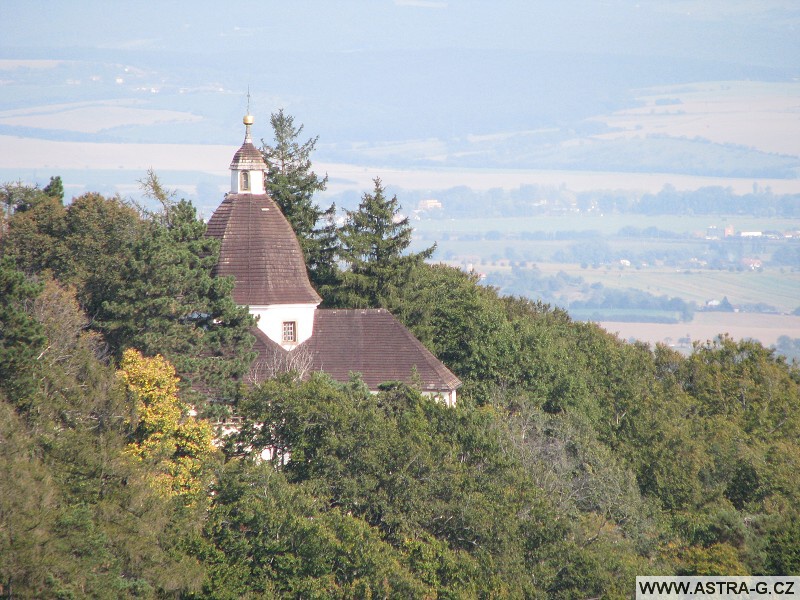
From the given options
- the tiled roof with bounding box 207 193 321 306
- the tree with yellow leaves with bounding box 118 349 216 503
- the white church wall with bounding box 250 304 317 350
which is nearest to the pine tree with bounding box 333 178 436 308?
the tiled roof with bounding box 207 193 321 306

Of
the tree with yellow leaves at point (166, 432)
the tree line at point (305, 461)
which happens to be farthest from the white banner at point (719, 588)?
the tree with yellow leaves at point (166, 432)

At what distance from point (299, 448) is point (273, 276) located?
12.2 m

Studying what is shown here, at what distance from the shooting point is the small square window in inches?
1977

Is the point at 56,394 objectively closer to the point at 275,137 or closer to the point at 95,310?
the point at 95,310

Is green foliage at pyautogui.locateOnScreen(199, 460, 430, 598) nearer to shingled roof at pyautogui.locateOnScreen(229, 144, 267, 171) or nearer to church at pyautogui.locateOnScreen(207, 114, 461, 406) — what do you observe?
church at pyautogui.locateOnScreen(207, 114, 461, 406)

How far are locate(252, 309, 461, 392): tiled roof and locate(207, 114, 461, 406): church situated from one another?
0.03 m

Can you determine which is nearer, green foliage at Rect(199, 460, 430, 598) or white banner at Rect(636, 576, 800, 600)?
green foliage at Rect(199, 460, 430, 598)

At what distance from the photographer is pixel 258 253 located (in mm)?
50375

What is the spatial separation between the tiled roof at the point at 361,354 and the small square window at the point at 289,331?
523 millimetres

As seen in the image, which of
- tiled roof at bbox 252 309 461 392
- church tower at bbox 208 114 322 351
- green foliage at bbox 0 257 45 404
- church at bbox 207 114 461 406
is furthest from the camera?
church tower at bbox 208 114 322 351

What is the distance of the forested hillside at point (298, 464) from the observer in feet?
113

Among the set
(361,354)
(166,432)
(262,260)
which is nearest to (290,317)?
(262,260)

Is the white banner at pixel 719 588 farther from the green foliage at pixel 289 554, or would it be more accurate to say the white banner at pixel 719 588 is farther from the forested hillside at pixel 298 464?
the green foliage at pixel 289 554

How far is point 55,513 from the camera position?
32.5m
